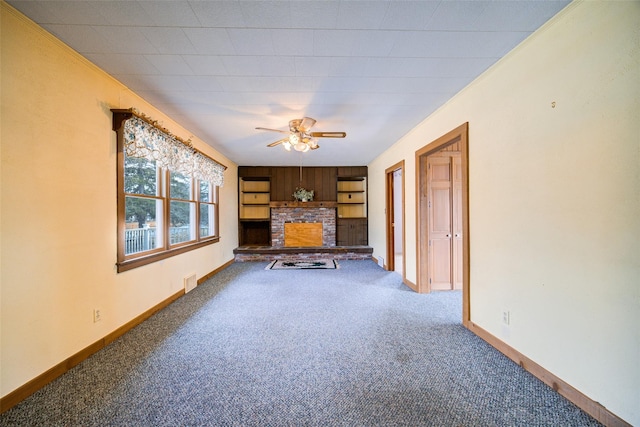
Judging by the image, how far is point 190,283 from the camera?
3711 mm

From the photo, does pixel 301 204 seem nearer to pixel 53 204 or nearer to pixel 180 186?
pixel 180 186

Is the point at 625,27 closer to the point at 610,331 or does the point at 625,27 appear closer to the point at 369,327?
the point at 610,331

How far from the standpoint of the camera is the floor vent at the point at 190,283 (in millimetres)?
3600

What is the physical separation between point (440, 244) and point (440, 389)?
2.25 meters

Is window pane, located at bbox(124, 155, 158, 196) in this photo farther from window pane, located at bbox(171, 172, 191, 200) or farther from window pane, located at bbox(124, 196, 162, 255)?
window pane, located at bbox(171, 172, 191, 200)

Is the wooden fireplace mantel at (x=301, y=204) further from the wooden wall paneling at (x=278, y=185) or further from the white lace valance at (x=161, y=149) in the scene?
the white lace valance at (x=161, y=149)

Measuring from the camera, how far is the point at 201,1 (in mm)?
1421

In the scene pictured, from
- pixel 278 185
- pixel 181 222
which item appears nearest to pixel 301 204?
pixel 278 185

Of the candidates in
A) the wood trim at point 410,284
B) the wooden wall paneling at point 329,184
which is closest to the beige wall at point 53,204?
the wood trim at point 410,284

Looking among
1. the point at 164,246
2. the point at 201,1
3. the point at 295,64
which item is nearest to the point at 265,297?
the point at 164,246

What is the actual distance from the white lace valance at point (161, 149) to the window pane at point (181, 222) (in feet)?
1.69

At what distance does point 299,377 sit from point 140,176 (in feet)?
8.75

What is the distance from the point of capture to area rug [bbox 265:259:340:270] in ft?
16.9

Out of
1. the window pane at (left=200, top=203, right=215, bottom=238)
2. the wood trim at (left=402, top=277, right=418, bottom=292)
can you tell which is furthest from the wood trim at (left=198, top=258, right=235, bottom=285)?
the wood trim at (left=402, top=277, right=418, bottom=292)
